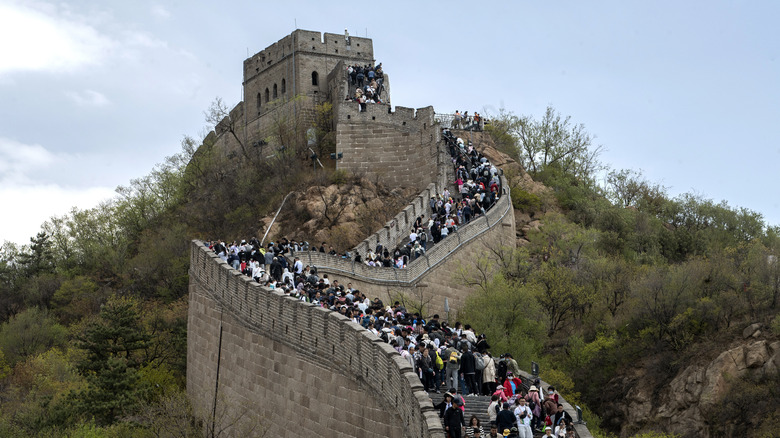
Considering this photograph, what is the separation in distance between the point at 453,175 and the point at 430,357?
25742mm

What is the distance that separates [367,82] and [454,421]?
1500 inches

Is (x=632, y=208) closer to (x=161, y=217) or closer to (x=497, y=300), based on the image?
(x=497, y=300)

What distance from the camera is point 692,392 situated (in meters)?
34.2

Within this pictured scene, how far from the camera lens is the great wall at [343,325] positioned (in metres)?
24.0

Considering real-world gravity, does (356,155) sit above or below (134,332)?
above

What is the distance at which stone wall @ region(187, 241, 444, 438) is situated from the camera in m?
23.0

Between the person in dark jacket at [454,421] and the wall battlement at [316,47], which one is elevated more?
the wall battlement at [316,47]

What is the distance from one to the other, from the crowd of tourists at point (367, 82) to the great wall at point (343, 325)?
0.98 m

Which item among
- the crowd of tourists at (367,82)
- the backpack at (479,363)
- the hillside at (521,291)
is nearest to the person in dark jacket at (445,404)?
the backpack at (479,363)

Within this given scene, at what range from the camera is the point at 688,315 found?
37.0 meters

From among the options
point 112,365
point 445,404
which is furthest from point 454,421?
point 112,365

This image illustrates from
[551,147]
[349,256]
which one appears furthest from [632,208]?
[349,256]

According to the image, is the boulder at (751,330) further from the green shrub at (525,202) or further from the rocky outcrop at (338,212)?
the green shrub at (525,202)

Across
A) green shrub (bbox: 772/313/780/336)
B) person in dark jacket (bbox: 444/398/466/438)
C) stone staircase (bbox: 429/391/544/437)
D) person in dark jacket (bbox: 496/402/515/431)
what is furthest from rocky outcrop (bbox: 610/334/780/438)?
person in dark jacket (bbox: 444/398/466/438)
